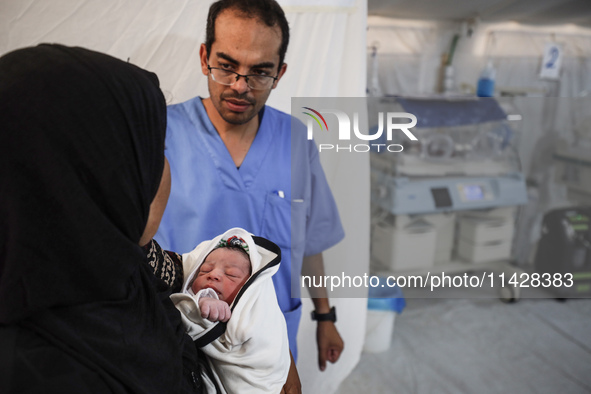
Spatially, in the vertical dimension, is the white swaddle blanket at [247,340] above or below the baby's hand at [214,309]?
below

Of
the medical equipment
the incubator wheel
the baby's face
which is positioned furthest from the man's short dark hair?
the incubator wheel

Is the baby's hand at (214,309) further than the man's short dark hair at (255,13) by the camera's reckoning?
No

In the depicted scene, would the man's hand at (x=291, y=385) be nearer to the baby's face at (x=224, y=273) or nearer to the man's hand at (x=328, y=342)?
the baby's face at (x=224, y=273)

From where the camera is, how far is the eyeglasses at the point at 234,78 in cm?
88

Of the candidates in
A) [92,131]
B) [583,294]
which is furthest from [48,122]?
[583,294]

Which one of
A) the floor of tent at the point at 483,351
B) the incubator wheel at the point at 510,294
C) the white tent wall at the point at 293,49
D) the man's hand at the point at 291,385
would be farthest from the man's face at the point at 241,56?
the incubator wheel at the point at 510,294

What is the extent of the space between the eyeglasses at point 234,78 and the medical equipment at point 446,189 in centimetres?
147

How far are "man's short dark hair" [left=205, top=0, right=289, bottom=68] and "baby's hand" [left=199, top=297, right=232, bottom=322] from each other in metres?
0.52

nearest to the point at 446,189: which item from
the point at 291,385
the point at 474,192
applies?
the point at 474,192

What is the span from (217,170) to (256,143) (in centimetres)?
11

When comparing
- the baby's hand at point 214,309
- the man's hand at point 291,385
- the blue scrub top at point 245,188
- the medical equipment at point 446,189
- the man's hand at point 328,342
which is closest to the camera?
the baby's hand at point 214,309

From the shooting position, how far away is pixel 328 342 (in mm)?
1141

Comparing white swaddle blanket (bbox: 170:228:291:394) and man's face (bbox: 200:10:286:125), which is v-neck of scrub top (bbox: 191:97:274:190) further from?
white swaddle blanket (bbox: 170:228:291:394)

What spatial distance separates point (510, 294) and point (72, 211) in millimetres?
2730
